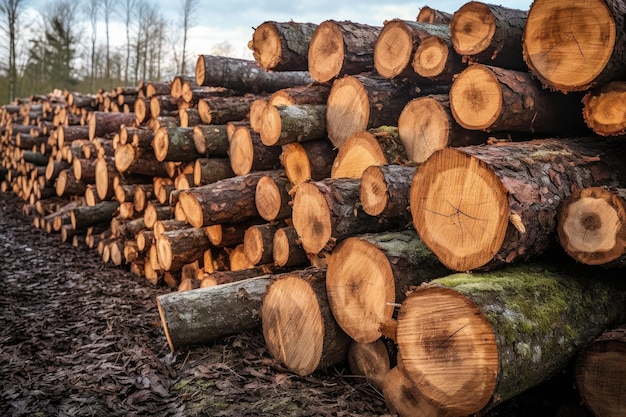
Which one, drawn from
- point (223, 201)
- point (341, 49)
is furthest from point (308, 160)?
point (341, 49)

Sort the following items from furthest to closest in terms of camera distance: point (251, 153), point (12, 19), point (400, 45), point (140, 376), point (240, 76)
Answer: point (12, 19), point (240, 76), point (251, 153), point (400, 45), point (140, 376)

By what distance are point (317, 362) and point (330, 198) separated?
101 centimetres

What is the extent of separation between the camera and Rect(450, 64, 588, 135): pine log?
2.78 metres

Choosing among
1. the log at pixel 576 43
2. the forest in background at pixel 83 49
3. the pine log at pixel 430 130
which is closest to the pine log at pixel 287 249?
the pine log at pixel 430 130

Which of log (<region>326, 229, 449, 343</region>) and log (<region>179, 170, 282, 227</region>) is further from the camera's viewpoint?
log (<region>179, 170, 282, 227</region>)

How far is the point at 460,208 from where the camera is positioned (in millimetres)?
2174

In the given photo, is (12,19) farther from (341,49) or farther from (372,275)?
(372,275)

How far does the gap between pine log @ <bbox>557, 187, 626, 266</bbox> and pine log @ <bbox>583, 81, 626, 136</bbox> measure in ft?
2.21

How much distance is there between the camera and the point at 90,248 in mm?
6234

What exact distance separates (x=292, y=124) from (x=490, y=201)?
200 centimetres

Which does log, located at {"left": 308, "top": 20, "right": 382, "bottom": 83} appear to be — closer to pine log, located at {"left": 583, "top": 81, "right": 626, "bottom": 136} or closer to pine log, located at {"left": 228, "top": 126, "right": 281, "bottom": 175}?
pine log, located at {"left": 228, "top": 126, "right": 281, "bottom": 175}

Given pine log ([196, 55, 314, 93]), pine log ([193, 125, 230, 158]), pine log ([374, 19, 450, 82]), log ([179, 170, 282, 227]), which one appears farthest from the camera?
pine log ([196, 55, 314, 93])

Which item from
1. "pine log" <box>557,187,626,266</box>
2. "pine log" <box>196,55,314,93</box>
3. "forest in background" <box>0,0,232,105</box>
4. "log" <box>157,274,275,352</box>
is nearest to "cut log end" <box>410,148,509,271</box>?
"pine log" <box>557,187,626,266</box>

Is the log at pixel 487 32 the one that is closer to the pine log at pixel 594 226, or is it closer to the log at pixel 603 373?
the pine log at pixel 594 226
